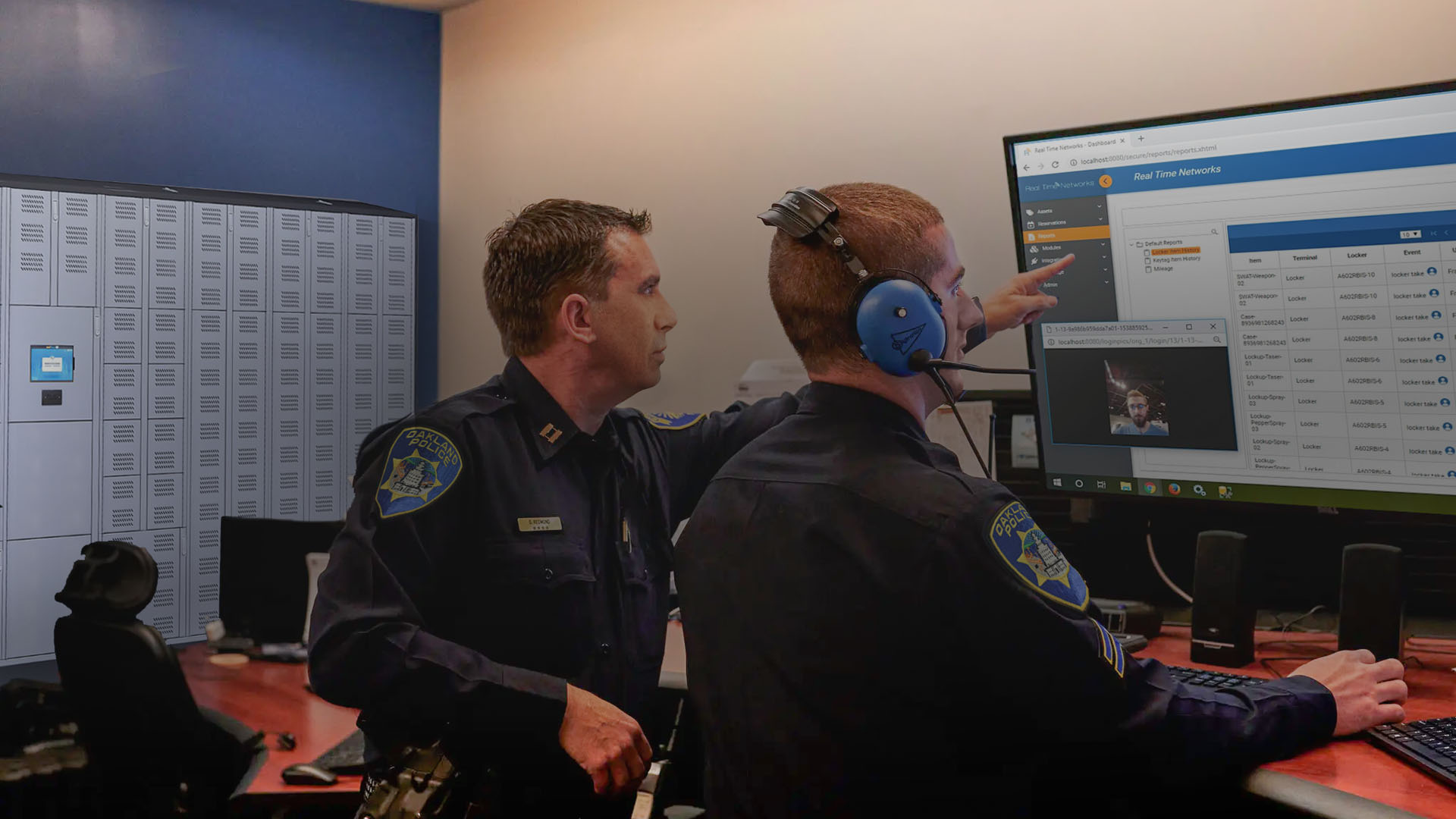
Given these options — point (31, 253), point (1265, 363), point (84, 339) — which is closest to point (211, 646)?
point (84, 339)

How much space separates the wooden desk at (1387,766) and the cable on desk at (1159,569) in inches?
13.9

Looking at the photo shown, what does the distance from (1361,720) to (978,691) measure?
0.52 metres

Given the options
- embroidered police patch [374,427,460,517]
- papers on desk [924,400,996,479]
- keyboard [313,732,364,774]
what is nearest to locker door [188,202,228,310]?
keyboard [313,732,364,774]

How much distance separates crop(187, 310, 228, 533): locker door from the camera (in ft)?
Answer: 11.0

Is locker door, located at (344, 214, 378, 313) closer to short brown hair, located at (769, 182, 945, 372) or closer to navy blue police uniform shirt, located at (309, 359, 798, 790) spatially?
navy blue police uniform shirt, located at (309, 359, 798, 790)

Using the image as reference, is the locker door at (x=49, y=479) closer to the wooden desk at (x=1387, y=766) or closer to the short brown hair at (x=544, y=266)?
the short brown hair at (x=544, y=266)

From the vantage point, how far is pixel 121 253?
330cm

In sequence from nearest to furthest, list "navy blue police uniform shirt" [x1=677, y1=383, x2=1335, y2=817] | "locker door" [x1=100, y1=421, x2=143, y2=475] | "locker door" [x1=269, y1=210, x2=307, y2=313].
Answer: "navy blue police uniform shirt" [x1=677, y1=383, x2=1335, y2=817] < "locker door" [x1=100, y1=421, x2=143, y2=475] < "locker door" [x1=269, y1=210, x2=307, y2=313]

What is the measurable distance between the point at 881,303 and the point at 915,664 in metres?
0.36

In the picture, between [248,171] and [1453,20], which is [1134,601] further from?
[248,171]

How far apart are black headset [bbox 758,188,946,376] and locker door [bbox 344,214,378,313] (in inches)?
109

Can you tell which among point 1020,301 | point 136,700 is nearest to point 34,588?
point 136,700

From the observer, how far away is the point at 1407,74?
1860 millimetres

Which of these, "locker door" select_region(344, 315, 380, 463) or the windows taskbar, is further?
"locker door" select_region(344, 315, 380, 463)
